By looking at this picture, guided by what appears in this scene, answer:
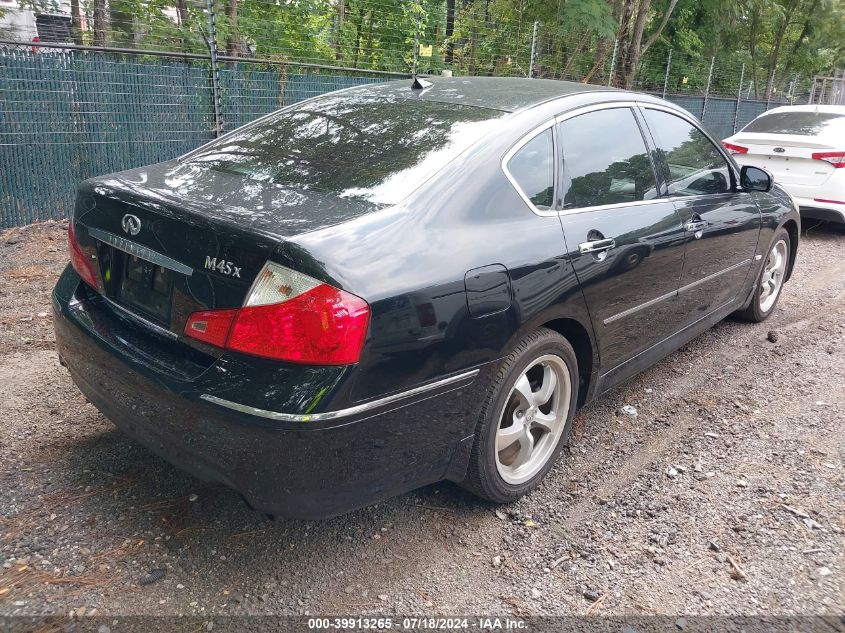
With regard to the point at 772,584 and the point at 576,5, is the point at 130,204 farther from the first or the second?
the point at 576,5

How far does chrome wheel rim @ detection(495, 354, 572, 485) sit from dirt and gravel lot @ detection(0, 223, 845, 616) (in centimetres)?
18

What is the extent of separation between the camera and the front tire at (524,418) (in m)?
2.81

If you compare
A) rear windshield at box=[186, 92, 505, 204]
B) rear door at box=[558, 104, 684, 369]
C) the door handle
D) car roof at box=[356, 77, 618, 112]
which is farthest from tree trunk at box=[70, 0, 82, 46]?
the door handle

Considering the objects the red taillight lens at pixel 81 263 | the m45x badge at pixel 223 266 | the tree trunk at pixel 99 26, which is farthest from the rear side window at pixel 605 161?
the tree trunk at pixel 99 26

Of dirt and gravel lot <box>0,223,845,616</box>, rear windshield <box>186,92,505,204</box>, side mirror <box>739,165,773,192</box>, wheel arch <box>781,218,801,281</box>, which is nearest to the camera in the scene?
dirt and gravel lot <box>0,223,845,616</box>

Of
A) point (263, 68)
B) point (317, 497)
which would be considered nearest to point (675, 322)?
point (317, 497)

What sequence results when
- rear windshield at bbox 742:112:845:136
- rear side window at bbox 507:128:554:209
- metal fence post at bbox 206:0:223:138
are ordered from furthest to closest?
rear windshield at bbox 742:112:845:136 → metal fence post at bbox 206:0:223:138 → rear side window at bbox 507:128:554:209

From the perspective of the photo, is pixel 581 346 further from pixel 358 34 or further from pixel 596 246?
pixel 358 34

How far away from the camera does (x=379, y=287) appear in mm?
2320

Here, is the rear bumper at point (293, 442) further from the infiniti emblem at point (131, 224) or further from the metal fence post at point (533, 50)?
the metal fence post at point (533, 50)

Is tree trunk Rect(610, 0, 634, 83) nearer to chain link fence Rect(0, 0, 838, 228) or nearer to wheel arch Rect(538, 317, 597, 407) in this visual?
chain link fence Rect(0, 0, 838, 228)

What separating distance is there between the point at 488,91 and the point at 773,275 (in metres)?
3.42

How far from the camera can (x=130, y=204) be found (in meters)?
2.68

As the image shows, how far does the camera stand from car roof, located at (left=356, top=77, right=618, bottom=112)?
333cm
